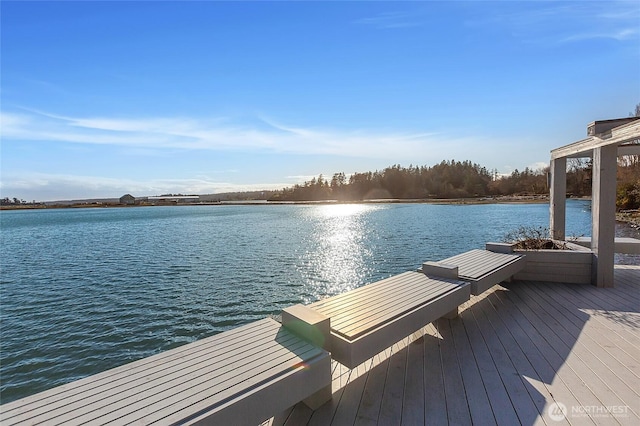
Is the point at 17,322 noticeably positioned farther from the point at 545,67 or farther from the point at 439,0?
the point at 545,67

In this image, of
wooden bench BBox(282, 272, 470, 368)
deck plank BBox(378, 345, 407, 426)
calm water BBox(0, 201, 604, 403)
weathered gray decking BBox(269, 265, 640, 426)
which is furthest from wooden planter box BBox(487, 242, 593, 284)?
calm water BBox(0, 201, 604, 403)

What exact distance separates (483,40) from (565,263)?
15.0 feet

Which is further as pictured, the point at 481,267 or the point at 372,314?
the point at 481,267

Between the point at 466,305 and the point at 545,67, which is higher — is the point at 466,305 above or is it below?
below

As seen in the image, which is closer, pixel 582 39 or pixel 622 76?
pixel 582 39

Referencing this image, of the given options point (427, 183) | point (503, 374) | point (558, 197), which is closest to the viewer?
point (503, 374)

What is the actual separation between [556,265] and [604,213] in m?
0.90

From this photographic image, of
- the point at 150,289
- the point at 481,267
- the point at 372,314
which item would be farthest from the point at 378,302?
the point at 150,289

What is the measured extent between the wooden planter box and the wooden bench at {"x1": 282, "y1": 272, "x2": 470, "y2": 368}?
2.10 metres

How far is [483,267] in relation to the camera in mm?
3596

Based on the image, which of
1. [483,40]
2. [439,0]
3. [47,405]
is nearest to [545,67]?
[483,40]

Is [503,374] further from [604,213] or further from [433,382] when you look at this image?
[604,213]

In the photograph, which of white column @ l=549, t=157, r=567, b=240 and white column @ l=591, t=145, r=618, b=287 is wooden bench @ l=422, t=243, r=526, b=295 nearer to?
white column @ l=591, t=145, r=618, b=287

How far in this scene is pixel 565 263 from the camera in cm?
430
